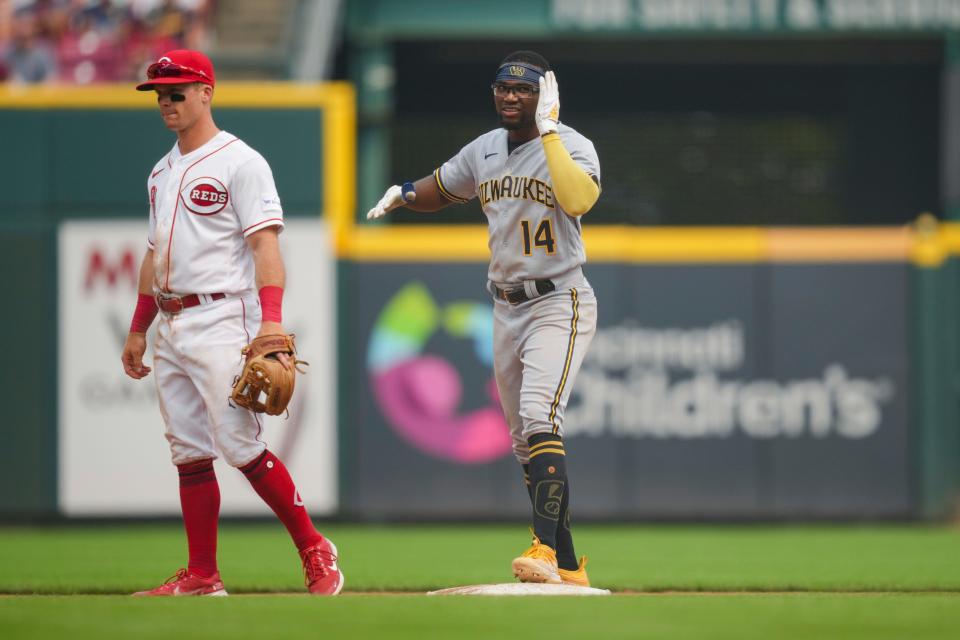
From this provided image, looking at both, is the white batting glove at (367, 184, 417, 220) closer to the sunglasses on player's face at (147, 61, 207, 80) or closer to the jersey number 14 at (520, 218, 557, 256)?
the jersey number 14 at (520, 218, 557, 256)

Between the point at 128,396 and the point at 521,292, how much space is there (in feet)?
17.0

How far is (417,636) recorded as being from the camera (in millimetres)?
4242

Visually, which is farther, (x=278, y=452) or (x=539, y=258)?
(x=278, y=452)

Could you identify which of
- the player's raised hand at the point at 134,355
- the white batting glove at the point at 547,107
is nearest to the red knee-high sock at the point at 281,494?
the player's raised hand at the point at 134,355

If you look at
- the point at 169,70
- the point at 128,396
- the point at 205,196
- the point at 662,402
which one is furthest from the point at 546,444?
the point at 128,396

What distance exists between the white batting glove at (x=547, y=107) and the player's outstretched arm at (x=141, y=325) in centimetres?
163

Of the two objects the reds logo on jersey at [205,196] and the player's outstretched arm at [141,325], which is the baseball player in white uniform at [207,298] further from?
the player's outstretched arm at [141,325]

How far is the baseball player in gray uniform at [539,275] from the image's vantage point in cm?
564

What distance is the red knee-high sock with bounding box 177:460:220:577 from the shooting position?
5824 mm

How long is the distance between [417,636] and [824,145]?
11560 mm

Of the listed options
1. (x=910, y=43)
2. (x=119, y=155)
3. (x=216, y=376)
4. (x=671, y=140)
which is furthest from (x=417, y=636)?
(x=910, y=43)

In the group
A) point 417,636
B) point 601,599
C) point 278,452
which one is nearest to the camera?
point 417,636

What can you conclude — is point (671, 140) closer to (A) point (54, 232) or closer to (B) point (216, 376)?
(A) point (54, 232)

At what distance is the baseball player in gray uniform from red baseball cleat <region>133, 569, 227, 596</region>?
120 centimetres
